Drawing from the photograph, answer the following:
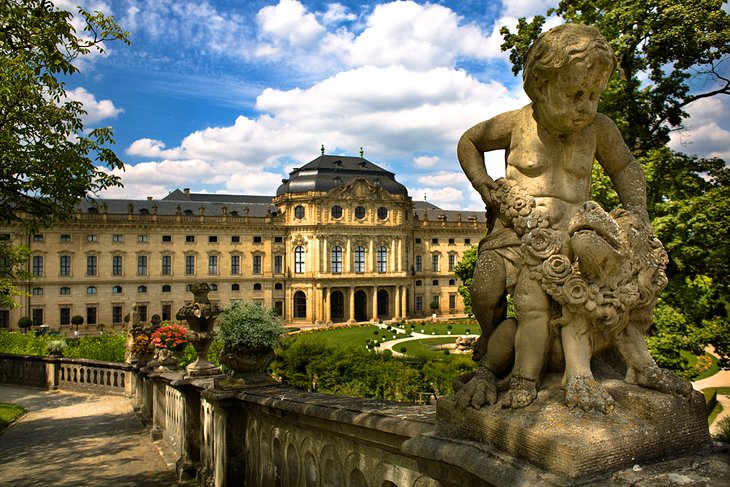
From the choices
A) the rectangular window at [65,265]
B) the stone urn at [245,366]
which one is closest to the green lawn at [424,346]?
the stone urn at [245,366]

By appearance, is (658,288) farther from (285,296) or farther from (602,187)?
(285,296)

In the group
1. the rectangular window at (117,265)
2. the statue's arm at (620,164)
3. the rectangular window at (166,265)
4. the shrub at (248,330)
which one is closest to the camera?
the statue's arm at (620,164)

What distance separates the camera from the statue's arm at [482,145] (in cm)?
302

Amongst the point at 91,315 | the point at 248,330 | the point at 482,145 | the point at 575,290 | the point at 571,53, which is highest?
the point at 571,53

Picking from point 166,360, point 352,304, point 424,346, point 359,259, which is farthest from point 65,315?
point 166,360

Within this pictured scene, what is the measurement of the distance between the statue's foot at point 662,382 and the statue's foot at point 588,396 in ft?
0.88

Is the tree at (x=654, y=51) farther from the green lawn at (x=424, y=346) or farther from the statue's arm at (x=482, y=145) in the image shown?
the green lawn at (x=424, y=346)

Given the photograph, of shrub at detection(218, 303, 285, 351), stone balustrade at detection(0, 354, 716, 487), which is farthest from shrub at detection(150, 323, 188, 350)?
shrub at detection(218, 303, 285, 351)

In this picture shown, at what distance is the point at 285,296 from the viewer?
51.2 m

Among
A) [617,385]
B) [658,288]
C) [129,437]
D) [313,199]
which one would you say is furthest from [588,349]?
[313,199]

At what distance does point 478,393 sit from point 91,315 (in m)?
49.4

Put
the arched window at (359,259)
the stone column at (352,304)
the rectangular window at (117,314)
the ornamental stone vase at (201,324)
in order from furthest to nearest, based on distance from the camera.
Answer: the arched window at (359,259), the stone column at (352,304), the rectangular window at (117,314), the ornamental stone vase at (201,324)

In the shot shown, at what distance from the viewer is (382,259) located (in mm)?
53562

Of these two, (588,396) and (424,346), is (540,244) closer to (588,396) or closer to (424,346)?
(588,396)
